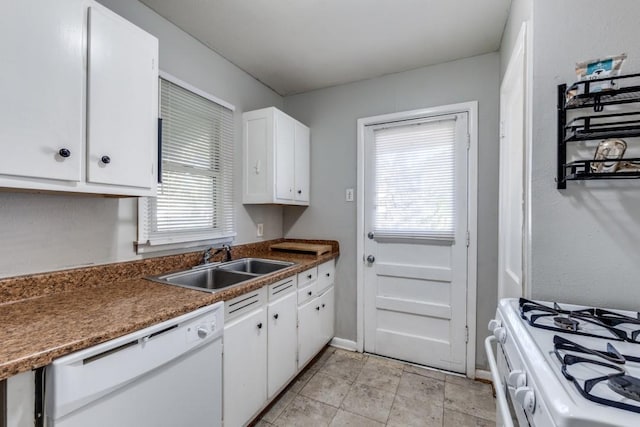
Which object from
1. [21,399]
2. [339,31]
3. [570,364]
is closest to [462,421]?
[570,364]

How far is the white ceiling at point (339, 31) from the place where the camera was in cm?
170

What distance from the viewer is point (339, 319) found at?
271 centimetres

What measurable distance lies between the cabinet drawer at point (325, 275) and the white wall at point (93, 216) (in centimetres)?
104

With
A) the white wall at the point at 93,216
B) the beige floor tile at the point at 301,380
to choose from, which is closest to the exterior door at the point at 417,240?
the beige floor tile at the point at 301,380

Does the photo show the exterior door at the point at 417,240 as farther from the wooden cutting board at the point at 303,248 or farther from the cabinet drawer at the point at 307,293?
the cabinet drawer at the point at 307,293

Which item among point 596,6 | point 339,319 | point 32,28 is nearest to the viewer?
point 32,28

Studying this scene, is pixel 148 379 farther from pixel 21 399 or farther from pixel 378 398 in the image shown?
pixel 378 398

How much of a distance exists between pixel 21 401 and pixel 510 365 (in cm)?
141

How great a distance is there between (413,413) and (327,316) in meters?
0.99

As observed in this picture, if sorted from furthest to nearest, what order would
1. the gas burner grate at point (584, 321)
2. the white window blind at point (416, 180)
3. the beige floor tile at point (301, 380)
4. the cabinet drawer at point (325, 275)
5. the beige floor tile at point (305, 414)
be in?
the cabinet drawer at point (325, 275)
the white window blind at point (416, 180)
the beige floor tile at point (301, 380)
the beige floor tile at point (305, 414)
the gas burner grate at point (584, 321)

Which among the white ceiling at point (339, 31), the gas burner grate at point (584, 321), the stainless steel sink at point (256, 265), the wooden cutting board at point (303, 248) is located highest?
the white ceiling at point (339, 31)

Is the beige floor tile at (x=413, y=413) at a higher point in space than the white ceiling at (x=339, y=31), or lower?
lower

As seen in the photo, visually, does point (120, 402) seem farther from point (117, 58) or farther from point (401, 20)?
point (401, 20)

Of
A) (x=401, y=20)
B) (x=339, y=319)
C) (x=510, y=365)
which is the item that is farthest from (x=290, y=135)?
(x=510, y=365)
